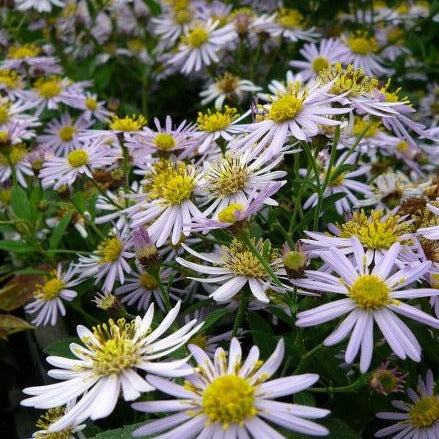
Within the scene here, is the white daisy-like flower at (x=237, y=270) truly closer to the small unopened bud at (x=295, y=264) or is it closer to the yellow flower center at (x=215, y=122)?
the small unopened bud at (x=295, y=264)

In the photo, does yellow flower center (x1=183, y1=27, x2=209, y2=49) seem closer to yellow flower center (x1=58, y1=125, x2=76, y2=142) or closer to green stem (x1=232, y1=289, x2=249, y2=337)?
yellow flower center (x1=58, y1=125, x2=76, y2=142)

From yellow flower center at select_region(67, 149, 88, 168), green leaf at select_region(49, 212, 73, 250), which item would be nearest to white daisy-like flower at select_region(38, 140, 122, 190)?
yellow flower center at select_region(67, 149, 88, 168)

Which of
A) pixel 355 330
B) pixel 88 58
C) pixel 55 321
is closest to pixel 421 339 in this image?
pixel 355 330

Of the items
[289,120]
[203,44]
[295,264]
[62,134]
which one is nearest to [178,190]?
[289,120]

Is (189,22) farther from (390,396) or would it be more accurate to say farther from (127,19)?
(390,396)

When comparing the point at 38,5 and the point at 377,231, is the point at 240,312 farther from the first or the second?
the point at 38,5

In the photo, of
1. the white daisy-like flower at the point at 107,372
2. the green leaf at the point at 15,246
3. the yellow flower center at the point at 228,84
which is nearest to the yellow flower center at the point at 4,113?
the green leaf at the point at 15,246
